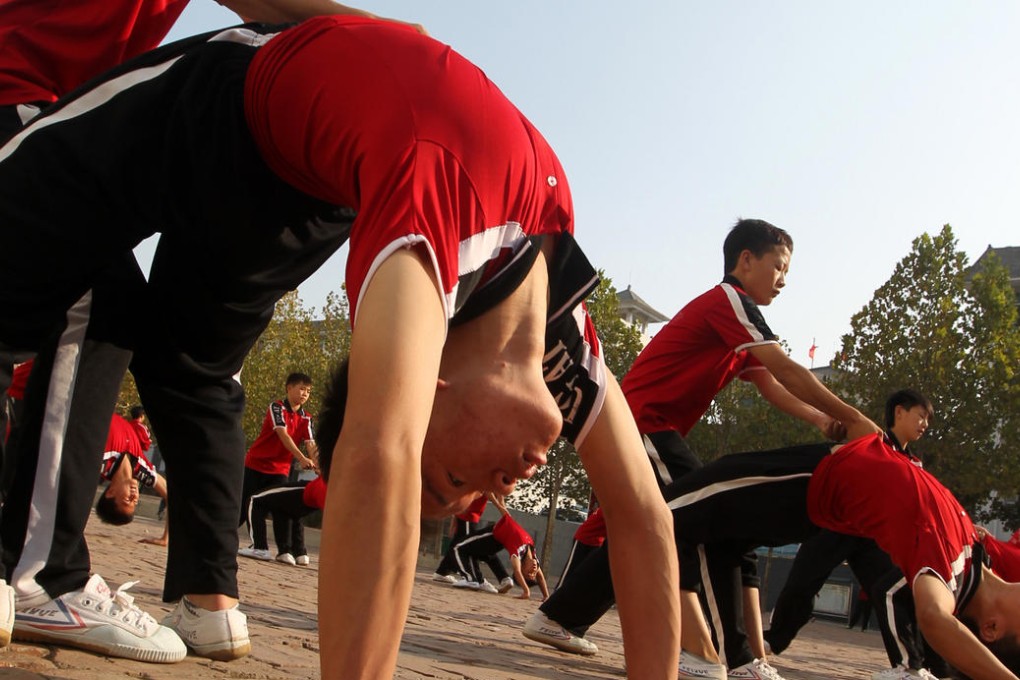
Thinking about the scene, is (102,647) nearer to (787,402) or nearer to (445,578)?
(787,402)

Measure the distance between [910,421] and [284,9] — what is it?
7.01 m

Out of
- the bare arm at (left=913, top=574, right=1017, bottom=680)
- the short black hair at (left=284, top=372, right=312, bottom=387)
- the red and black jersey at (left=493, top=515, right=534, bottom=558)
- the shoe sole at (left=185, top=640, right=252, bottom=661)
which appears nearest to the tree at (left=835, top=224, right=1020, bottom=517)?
the red and black jersey at (left=493, top=515, right=534, bottom=558)

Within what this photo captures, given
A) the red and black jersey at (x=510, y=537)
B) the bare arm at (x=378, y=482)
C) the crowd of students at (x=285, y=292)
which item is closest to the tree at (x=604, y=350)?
the red and black jersey at (x=510, y=537)

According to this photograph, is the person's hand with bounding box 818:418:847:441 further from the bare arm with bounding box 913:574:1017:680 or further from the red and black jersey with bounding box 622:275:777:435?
the bare arm with bounding box 913:574:1017:680

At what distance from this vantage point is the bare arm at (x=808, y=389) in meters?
5.92

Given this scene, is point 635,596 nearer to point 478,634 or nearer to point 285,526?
point 478,634

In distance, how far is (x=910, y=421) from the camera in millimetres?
8453

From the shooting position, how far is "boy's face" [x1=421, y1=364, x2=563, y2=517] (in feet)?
6.82

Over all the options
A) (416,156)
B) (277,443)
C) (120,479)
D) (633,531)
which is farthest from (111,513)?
(416,156)

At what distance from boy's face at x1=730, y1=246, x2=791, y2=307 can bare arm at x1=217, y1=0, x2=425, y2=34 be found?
4.55 meters

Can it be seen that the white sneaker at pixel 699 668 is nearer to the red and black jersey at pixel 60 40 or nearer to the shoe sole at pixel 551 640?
the shoe sole at pixel 551 640

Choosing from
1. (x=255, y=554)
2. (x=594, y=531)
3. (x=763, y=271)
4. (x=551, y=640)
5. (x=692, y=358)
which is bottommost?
(x=255, y=554)

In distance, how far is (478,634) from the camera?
6.73 m

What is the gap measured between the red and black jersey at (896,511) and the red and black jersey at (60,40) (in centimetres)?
376
